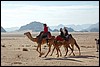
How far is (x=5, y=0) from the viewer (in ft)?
59.9

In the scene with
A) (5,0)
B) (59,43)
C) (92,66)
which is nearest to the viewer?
(92,66)

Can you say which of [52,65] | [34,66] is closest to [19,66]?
[34,66]

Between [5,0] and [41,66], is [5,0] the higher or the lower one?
the higher one

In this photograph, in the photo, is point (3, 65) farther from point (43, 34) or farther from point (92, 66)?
point (43, 34)

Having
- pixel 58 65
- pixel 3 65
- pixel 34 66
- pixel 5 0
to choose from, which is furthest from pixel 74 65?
pixel 5 0

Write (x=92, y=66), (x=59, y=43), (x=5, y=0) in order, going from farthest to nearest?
1. (x=59, y=43)
2. (x=5, y=0)
3. (x=92, y=66)

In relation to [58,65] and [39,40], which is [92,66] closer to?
[58,65]

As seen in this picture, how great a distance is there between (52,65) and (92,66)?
6.88 ft

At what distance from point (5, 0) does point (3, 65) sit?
13.3ft

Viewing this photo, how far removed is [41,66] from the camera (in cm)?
1597

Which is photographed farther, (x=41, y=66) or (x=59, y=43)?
(x=59, y=43)

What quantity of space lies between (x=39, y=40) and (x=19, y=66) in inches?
265

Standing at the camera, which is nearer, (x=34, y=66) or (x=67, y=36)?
(x=34, y=66)

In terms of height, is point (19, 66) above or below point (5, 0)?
below
